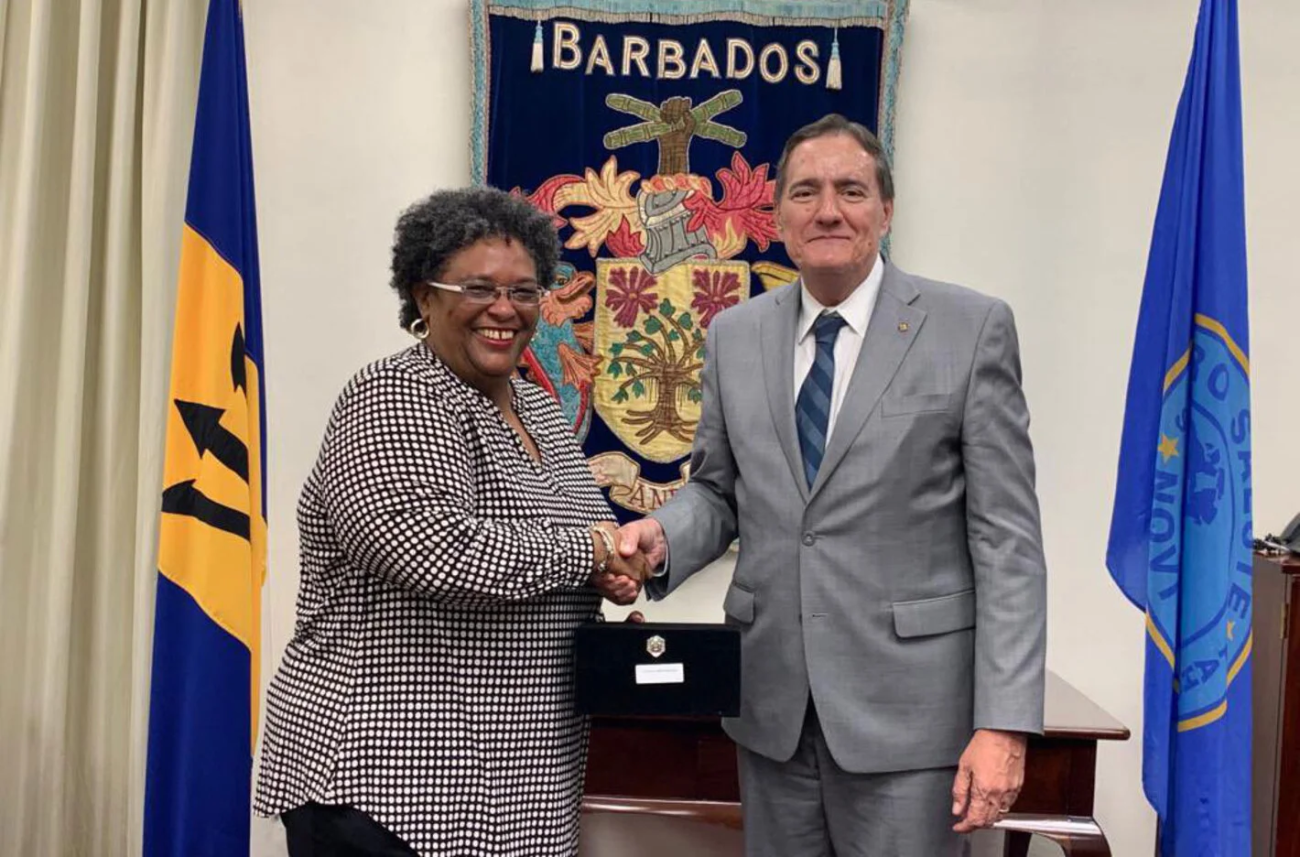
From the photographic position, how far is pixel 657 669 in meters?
1.71

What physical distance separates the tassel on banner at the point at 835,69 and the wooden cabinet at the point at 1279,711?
158 cm

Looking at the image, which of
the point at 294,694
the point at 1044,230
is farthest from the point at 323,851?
the point at 1044,230

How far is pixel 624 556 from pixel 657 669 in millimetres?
180

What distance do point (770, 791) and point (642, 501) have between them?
1485 millimetres

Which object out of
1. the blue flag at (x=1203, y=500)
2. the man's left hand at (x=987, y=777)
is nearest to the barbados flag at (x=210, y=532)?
the man's left hand at (x=987, y=777)

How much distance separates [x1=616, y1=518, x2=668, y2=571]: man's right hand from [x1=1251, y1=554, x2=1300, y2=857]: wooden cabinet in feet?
Answer: 5.11

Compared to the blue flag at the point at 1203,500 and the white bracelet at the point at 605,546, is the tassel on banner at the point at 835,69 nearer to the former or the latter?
the blue flag at the point at 1203,500

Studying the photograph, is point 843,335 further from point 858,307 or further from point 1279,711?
point 1279,711

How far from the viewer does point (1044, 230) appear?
10.4ft

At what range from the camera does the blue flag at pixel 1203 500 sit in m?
2.18

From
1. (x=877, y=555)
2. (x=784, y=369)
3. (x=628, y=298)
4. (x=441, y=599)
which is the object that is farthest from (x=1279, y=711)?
(x=441, y=599)

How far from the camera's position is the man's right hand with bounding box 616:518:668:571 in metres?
1.80

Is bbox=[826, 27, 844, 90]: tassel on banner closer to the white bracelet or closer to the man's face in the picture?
the man's face

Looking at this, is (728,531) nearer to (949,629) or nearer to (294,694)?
(949,629)
